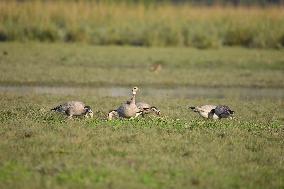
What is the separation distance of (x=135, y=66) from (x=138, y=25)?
25.5 ft

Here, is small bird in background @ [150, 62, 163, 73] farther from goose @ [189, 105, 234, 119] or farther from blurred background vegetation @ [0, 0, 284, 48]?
goose @ [189, 105, 234, 119]

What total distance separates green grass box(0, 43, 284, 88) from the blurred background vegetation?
1350mm

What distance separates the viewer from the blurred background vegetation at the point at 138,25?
30.1m

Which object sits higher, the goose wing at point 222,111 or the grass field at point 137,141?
the goose wing at point 222,111

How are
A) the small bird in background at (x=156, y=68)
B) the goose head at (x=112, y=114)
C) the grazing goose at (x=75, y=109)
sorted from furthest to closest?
the small bird in background at (x=156, y=68)
the goose head at (x=112, y=114)
the grazing goose at (x=75, y=109)

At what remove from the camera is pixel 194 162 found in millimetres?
9648

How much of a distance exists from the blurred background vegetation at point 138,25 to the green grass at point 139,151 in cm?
1596

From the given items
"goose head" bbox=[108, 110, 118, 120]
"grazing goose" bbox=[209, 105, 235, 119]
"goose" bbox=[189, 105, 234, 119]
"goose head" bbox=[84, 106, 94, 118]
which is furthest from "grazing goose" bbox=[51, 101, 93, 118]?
"grazing goose" bbox=[209, 105, 235, 119]

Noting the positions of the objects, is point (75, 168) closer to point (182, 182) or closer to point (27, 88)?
point (182, 182)

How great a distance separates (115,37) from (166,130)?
18.5 metres

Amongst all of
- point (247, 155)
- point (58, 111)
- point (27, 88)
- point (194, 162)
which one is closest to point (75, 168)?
point (194, 162)

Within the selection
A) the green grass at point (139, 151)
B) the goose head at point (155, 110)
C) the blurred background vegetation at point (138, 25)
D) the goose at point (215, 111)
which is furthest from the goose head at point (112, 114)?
the blurred background vegetation at point (138, 25)

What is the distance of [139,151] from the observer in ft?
33.4

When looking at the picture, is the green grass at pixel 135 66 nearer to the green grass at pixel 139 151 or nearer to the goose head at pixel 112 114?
the green grass at pixel 139 151
